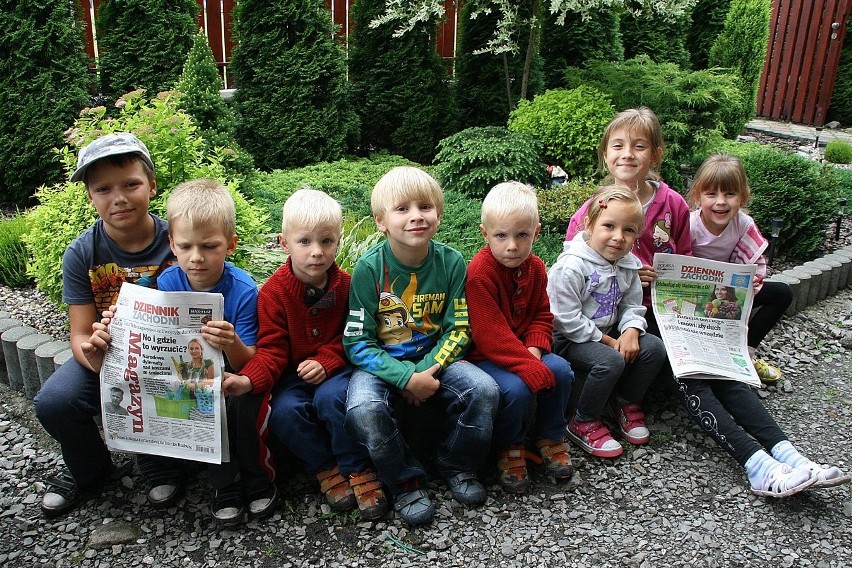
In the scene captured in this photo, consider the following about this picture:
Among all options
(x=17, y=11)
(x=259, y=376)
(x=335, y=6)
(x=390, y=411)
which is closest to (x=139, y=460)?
(x=259, y=376)

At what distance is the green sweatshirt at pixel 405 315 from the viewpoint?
2732 millimetres

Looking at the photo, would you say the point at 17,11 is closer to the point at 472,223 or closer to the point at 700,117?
the point at 472,223

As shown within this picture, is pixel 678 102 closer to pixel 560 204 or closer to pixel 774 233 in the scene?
pixel 774 233

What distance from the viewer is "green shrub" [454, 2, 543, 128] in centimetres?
796

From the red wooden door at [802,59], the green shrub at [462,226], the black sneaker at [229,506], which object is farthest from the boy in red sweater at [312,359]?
the red wooden door at [802,59]

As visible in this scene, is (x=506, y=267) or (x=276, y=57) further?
(x=276, y=57)

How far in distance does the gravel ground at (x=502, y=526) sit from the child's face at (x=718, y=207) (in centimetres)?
122

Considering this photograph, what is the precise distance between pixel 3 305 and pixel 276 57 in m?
3.67

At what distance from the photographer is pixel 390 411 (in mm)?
2691

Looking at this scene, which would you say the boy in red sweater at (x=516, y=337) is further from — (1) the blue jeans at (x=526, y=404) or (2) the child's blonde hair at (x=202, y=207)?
(2) the child's blonde hair at (x=202, y=207)

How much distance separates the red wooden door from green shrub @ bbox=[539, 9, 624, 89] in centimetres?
591

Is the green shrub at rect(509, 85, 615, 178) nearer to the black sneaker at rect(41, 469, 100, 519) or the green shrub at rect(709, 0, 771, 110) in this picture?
the black sneaker at rect(41, 469, 100, 519)

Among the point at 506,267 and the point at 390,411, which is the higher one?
the point at 506,267

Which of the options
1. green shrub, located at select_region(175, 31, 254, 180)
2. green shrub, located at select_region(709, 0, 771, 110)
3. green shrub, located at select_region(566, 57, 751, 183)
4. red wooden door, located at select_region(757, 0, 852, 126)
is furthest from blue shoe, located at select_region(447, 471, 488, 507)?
red wooden door, located at select_region(757, 0, 852, 126)
